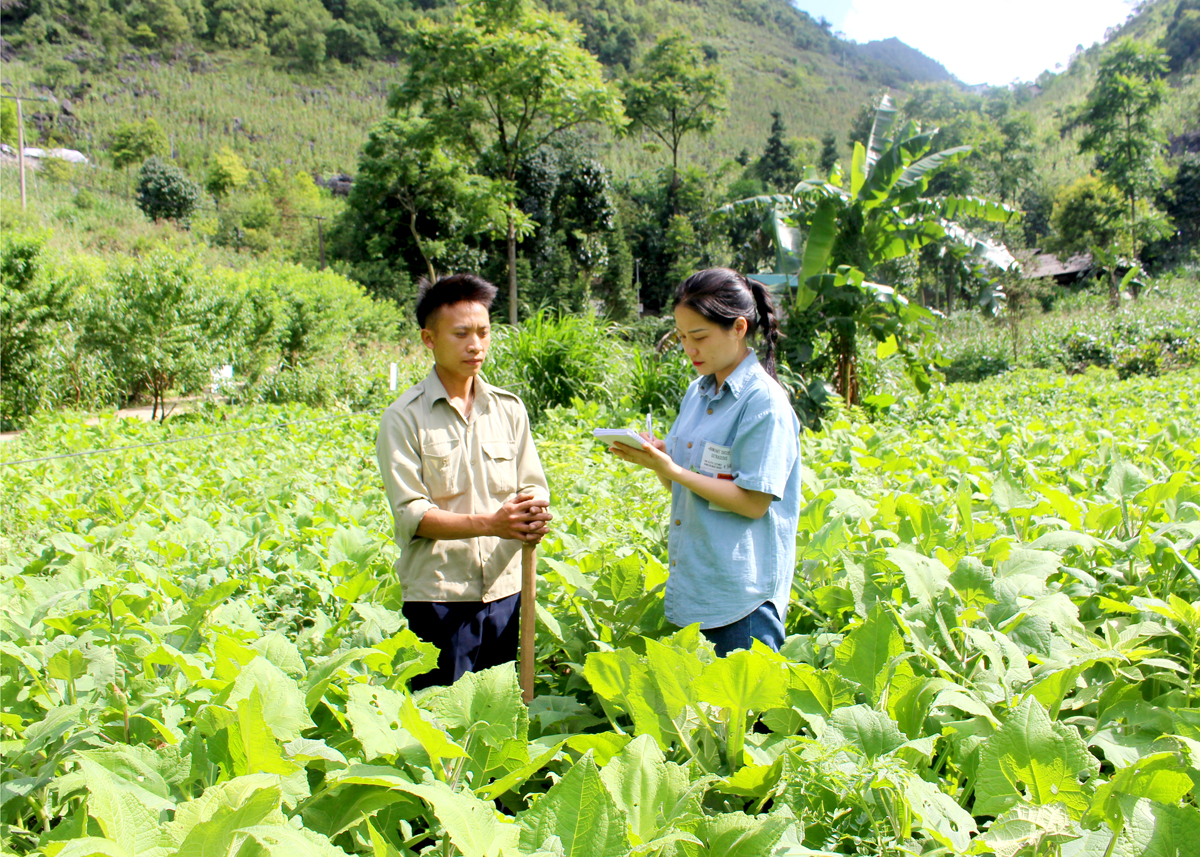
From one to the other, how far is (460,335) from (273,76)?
97.9 m

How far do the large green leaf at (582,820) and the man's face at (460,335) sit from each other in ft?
4.49

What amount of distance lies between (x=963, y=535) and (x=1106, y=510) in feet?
→ 1.35

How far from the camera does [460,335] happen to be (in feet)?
7.19

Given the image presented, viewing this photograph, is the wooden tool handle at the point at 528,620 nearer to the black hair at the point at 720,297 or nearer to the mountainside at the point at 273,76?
the black hair at the point at 720,297

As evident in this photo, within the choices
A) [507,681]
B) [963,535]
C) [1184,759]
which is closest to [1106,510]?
[963,535]

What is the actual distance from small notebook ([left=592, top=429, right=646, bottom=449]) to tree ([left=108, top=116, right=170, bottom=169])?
2192 inches

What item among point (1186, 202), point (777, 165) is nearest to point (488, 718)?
point (1186, 202)

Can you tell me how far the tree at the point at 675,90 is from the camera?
3862 centimetres

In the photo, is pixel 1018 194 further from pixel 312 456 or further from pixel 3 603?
pixel 3 603

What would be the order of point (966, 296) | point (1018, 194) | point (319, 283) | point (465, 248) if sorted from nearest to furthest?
point (319, 283) → point (465, 248) → point (966, 296) → point (1018, 194)

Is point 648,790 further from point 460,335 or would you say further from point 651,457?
point 460,335

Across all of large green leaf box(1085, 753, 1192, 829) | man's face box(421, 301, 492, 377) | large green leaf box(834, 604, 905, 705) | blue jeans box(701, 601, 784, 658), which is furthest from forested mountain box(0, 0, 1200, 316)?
large green leaf box(1085, 753, 1192, 829)

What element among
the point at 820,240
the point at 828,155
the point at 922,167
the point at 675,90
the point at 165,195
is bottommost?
the point at 165,195

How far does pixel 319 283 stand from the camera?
17.8 m
